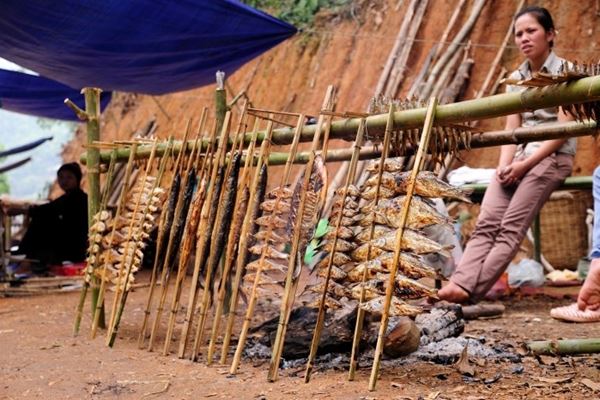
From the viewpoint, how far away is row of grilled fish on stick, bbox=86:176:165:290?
3.95m

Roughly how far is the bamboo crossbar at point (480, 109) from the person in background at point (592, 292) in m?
1.00

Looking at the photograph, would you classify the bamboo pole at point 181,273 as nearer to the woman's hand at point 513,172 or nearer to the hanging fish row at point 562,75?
the hanging fish row at point 562,75

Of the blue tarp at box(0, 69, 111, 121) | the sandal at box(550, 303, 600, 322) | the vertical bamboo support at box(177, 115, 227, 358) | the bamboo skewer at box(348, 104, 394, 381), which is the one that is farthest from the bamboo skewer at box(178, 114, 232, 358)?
the blue tarp at box(0, 69, 111, 121)

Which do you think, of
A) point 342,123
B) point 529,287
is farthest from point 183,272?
point 529,287

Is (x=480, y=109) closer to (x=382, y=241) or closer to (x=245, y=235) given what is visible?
(x=382, y=241)

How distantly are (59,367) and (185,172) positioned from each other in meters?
1.29

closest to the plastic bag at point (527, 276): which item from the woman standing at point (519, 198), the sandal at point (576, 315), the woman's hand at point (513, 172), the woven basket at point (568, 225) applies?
the woven basket at point (568, 225)

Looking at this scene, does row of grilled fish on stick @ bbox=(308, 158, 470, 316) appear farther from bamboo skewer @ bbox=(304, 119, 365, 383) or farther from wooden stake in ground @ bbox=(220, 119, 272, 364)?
wooden stake in ground @ bbox=(220, 119, 272, 364)

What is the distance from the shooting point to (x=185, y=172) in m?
3.87

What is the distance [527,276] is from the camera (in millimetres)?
5656

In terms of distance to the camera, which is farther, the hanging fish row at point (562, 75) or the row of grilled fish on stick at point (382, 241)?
the row of grilled fish on stick at point (382, 241)

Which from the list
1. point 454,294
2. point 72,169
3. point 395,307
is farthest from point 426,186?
point 72,169

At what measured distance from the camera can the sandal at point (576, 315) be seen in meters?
3.55

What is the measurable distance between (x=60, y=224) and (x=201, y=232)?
4.48m
